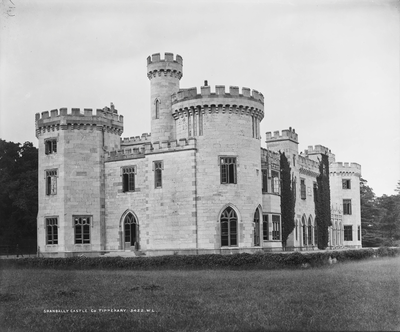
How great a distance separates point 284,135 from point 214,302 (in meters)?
27.7

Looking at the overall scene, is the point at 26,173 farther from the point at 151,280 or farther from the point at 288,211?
the point at 151,280

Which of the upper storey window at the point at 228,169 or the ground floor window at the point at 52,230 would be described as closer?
the upper storey window at the point at 228,169

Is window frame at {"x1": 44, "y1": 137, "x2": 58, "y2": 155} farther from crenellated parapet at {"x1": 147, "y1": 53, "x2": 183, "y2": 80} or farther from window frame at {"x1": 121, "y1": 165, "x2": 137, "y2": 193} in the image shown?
crenellated parapet at {"x1": 147, "y1": 53, "x2": 183, "y2": 80}

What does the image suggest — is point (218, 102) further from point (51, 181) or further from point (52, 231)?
point (52, 231)

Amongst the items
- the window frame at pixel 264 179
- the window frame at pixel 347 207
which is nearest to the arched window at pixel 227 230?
the window frame at pixel 264 179

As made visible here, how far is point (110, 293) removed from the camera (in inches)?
846

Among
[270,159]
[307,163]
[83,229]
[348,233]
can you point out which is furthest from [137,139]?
[348,233]

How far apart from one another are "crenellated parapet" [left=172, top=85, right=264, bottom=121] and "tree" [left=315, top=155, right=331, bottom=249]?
17683mm

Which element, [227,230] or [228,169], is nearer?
[227,230]

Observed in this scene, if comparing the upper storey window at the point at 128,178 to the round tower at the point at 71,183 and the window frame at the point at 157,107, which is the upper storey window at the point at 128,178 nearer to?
the round tower at the point at 71,183

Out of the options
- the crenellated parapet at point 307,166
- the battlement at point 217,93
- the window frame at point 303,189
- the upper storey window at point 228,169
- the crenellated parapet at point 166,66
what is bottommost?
the window frame at point 303,189

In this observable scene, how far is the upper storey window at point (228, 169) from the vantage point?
35.3 meters

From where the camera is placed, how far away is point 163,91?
3994 cm

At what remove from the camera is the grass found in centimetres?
1608
